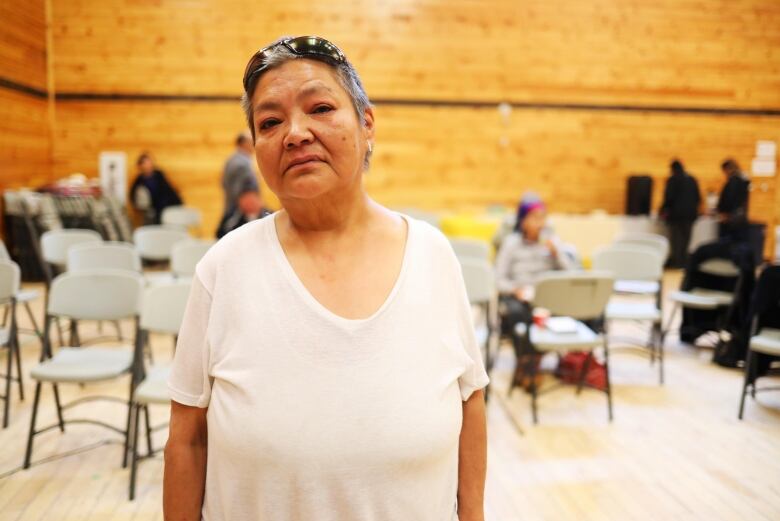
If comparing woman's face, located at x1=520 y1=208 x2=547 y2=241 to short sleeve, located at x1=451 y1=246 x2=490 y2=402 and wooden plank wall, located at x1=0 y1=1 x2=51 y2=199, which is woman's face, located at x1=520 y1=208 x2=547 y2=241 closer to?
short sleeve, located at x1=451 y1=246 x2=490 y2=402

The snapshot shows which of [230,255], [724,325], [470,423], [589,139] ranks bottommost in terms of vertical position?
[724,325]

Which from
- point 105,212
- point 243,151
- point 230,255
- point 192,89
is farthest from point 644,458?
point 192,89

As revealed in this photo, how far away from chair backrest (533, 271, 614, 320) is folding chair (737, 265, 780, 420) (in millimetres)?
1039

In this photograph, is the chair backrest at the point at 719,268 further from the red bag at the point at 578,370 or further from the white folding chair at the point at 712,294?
the red bag at the point at 578,370

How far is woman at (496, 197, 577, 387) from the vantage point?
4.82m

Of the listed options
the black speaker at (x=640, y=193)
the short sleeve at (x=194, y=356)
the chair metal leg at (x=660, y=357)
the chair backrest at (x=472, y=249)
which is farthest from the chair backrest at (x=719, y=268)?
the short sleeve at (x=194, y=356)

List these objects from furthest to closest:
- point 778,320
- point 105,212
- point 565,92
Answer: point 565,92, point 105,212, point 778,320

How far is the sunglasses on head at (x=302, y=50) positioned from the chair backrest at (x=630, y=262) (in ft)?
16.0

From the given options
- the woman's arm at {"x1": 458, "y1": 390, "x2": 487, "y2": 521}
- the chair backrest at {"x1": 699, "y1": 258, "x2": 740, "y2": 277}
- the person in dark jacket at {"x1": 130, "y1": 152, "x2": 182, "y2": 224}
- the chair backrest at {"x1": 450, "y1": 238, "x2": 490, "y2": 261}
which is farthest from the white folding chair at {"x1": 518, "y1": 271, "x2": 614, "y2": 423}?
the person in dark jacket at {"x1": 130, "y1": 152, "x2": 182, "y2": 224}

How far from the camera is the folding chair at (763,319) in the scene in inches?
164

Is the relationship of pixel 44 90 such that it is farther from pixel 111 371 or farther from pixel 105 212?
pixel 111 371

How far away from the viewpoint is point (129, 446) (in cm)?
338

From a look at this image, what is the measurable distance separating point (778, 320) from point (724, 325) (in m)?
0.82

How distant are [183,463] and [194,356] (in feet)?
0.61
